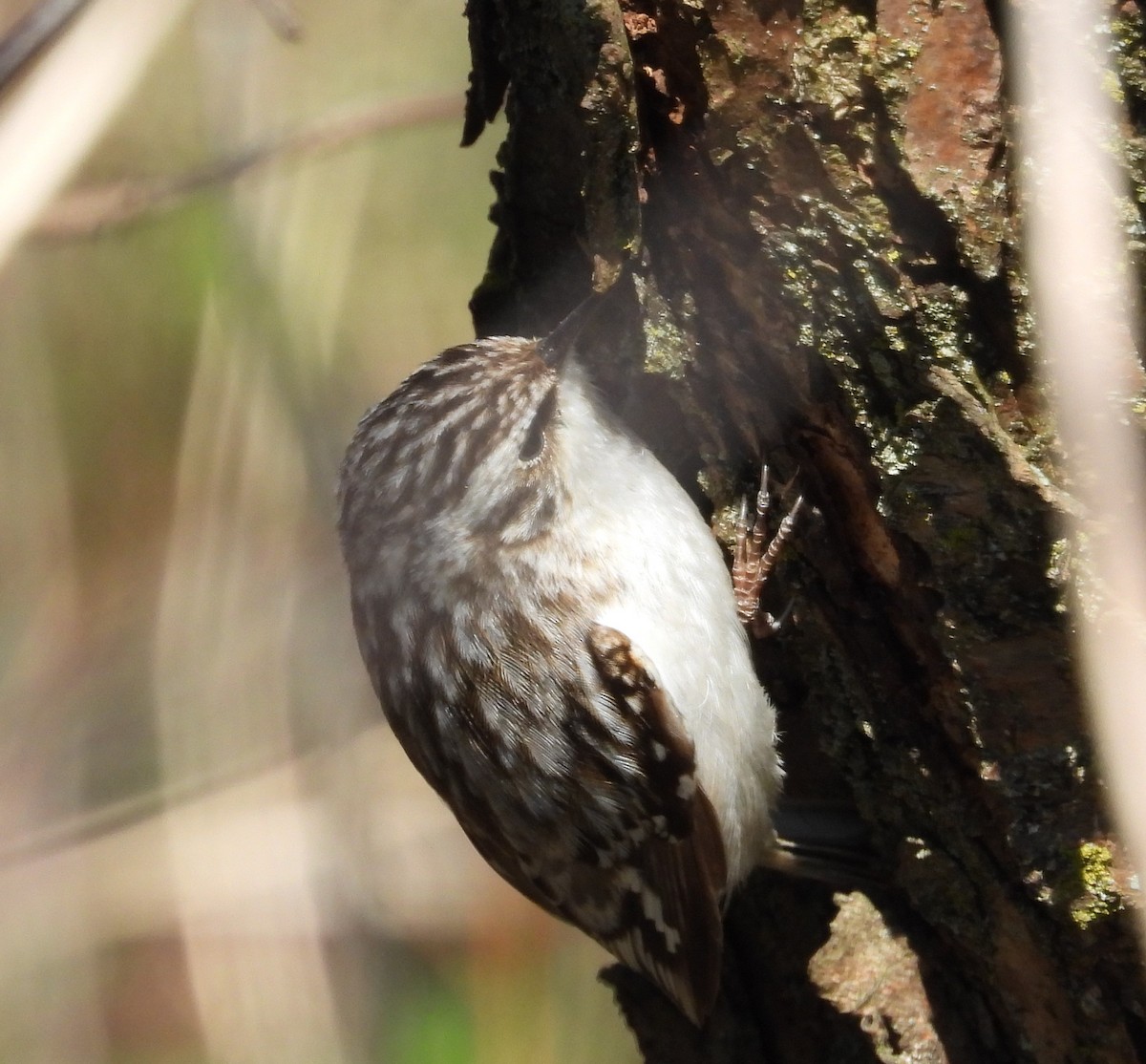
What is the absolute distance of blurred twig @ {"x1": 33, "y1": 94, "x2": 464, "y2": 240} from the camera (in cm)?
334

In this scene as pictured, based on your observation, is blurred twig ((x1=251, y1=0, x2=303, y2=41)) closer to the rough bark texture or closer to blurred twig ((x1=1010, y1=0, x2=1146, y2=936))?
→ the rough bark texture

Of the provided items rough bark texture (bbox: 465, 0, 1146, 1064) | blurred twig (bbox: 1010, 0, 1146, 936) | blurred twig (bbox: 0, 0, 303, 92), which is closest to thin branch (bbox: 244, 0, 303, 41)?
blurred twig (bbox: 0, 0, 303, 92)

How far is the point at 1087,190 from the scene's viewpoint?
164cm

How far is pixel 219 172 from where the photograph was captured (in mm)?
3342

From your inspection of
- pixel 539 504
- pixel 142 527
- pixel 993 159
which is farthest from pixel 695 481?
pixel 142 527

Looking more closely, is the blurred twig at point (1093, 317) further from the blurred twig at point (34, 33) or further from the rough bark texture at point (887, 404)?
the blurred twig at point (34, 33)

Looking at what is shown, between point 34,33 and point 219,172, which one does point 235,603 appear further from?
point 34,33

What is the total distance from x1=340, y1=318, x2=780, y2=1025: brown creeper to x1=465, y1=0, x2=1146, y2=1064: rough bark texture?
16 cm

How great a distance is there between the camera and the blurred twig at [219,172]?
3340mm

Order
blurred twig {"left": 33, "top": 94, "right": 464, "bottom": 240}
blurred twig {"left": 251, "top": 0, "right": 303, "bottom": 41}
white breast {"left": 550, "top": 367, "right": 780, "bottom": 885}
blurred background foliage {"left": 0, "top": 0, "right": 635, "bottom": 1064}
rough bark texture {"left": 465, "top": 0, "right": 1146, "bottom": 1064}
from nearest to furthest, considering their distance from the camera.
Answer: rough bark texture {"left": 465, "top": 0, "right": 1146, "bottom": 1064} < blurred twig {"left": 251, "top": 0, "right": 303, "bottom": 41} < white breast {"left": 550, "top": 367, "right": 780, "bottom": 885} < blurred twig {"left": 33, "top": 94, "right": 464, "bottom": 240} < blurred background foliage {"left": 0, "top": 0, "right": 635, "bottom": 1064}

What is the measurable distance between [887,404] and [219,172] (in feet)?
7.36

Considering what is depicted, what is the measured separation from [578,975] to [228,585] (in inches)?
72.1

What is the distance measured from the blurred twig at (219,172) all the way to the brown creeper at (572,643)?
1.17 meters

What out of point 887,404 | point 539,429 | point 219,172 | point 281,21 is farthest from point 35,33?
point 219,172
